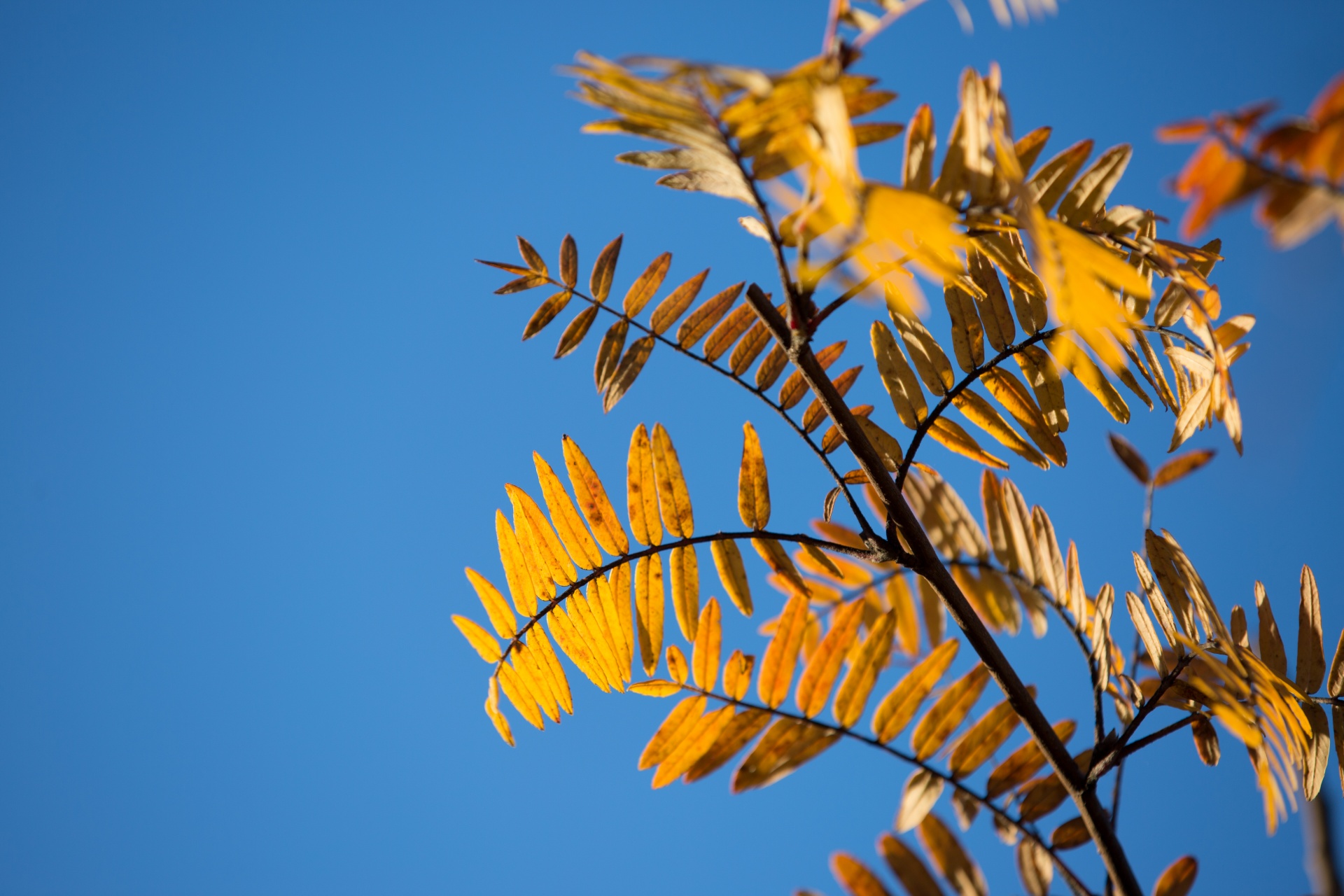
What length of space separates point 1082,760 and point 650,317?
1.65 feet

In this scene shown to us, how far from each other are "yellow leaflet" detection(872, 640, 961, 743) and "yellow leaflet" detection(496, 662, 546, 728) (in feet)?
0.89

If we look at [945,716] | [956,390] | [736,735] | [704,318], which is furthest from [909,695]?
[704,318]

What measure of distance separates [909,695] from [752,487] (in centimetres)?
20

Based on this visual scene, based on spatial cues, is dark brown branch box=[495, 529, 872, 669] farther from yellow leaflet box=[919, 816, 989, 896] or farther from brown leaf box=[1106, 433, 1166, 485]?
brown leaf box=[1106, 433, 1166, 485]

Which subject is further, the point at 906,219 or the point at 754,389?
the point at 754,389

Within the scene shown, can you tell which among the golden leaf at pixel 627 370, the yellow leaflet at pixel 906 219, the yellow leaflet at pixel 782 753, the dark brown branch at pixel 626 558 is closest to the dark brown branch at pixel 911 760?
the yellow leaflet at pixel 782 753

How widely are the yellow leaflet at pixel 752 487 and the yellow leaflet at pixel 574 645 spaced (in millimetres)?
158

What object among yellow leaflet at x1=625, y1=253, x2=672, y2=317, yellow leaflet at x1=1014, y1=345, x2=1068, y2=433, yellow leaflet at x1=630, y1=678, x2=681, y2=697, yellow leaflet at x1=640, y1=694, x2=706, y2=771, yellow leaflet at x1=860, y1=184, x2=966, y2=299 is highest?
yellow leaflet at x1=625, y1=253, x2=672, y2=317

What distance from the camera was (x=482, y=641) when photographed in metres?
0.66

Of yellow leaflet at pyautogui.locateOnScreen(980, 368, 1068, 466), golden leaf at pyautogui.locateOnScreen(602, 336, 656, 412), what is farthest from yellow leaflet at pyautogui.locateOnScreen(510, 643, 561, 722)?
yellow leaflet at pyautogui.locateOnScreen(980, 368, 1068, 466)

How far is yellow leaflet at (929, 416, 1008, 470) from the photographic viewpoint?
2.15 ft

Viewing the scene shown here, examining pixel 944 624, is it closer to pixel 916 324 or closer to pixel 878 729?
pixel 878 729

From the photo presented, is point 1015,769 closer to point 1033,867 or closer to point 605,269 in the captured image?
point 1033,867

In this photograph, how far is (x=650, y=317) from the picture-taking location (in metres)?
0.66
